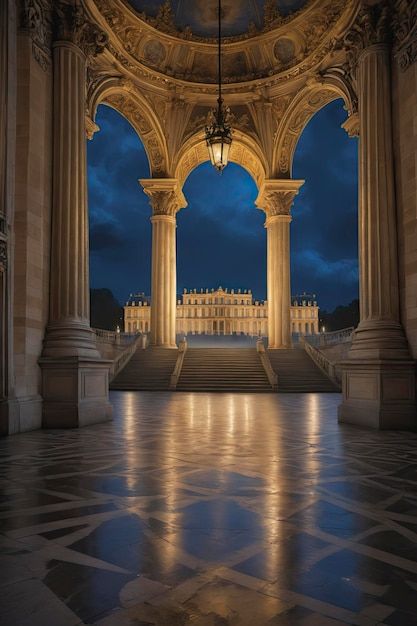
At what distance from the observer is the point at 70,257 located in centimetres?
1146

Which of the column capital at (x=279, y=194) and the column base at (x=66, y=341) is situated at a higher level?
the column capital at (x=279, y=194)

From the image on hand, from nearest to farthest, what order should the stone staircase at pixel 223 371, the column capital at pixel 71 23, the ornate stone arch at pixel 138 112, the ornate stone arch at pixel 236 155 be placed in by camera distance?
the column capital at pixel 71 23 < the ornate stone arch at pixel 138 112 < the stone staircase at pixel 223 371 < the ornate stone arch at pixel 236 155

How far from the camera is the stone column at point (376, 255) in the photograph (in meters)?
10.2

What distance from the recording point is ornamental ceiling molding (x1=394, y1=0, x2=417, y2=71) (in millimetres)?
10703

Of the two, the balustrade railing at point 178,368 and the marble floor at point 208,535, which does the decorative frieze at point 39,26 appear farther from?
the balustrade railing at point 178,368

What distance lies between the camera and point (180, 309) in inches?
3708

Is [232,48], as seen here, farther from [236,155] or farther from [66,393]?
[66,393]

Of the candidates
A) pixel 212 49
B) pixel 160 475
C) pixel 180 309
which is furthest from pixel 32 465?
pixel 180 309

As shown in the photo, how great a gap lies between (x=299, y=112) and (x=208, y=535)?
964 inches

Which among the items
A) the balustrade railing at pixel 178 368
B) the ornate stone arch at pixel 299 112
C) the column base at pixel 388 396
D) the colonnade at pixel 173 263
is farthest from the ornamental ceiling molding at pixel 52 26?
the colonnade at pixel 173 263

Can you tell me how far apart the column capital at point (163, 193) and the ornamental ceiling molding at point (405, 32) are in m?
17.1

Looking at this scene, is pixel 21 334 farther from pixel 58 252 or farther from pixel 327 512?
pixel 327 512

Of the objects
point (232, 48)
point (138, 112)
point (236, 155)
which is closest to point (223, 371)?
point (138, 112)

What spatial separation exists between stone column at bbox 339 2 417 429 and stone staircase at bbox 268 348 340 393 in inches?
415
